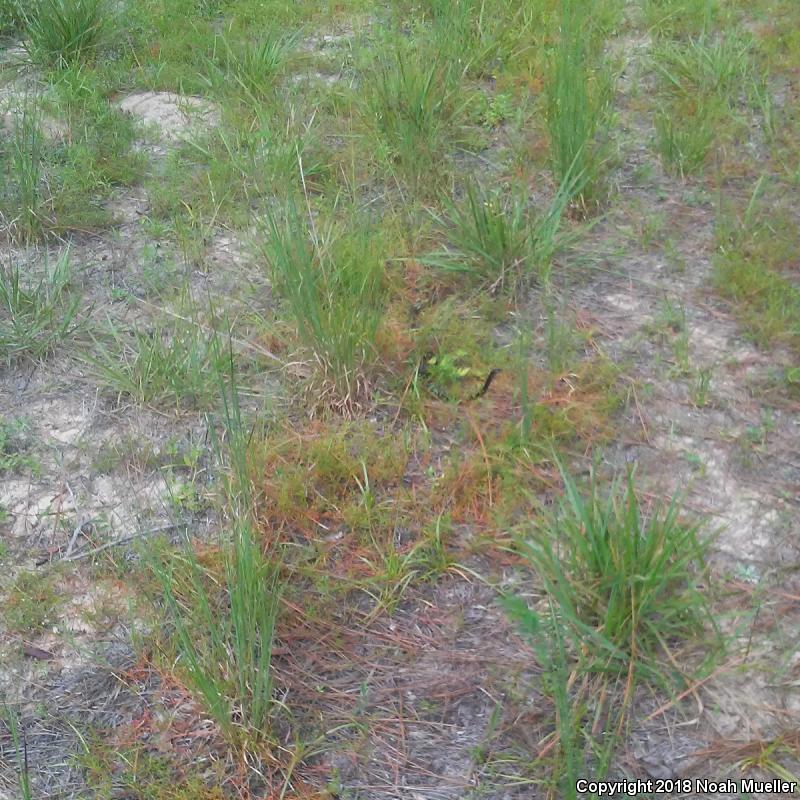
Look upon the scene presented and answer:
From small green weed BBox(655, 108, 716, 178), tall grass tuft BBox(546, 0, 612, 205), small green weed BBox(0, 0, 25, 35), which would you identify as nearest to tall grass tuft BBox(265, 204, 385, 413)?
tall grass tuft BBox(546, 0, 612, 205)

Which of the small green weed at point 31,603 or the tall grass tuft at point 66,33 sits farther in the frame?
the tall grass tuft at point 66,33

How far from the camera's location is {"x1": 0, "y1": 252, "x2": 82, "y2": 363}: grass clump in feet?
10.8

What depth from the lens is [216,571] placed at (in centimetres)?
256

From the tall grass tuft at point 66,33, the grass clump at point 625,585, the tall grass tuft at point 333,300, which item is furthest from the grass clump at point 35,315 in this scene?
the grass clump at point 625,585

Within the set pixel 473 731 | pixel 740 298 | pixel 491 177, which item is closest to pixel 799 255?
pixel 740 298

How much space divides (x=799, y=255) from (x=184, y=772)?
2548 millimetres

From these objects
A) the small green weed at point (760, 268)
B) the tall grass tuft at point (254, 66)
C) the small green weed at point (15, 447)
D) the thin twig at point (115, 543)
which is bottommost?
the thin twig at point (115, 543)

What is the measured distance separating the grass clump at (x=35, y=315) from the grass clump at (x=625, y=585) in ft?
5.89

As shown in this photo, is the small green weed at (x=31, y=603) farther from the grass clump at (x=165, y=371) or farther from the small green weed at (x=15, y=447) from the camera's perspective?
the grass clump at (x=165, y=371)

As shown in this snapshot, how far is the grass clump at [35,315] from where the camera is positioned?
329 cm

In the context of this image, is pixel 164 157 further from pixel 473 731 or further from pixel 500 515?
pixel 473 731

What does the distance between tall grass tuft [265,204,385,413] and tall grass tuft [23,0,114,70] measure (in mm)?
2068

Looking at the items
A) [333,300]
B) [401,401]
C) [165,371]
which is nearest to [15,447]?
[165,371]

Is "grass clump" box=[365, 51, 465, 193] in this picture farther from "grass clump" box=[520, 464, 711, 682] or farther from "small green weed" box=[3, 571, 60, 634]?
"small green weed" box=[3, 571, 60, 634]
